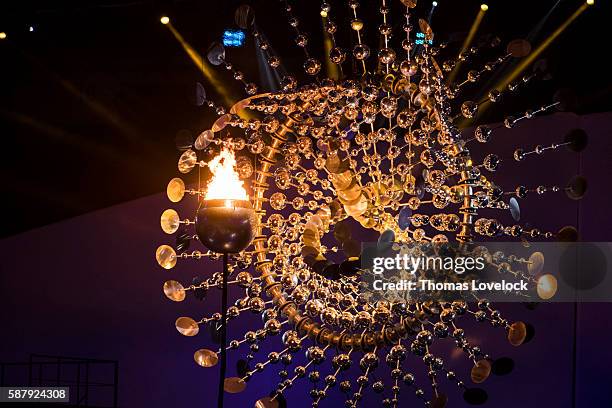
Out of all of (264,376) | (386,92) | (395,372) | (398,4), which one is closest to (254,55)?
(398,4)

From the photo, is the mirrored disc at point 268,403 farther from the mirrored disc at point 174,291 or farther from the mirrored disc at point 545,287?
the mirrored disc at point 545,287

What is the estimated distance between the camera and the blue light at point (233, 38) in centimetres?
512

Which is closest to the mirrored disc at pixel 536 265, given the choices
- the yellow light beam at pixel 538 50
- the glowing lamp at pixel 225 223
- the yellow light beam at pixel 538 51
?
the glowing lamp at pixel 225 223

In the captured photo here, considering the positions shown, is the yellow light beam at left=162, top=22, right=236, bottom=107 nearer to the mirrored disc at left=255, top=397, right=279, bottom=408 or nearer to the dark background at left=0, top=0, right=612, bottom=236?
the dark background at left=0, top=0, right=612, bottom=236

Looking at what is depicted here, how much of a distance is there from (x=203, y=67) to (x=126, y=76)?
0.65 m

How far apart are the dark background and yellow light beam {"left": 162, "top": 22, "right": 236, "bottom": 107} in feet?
0.14

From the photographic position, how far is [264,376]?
5.61m

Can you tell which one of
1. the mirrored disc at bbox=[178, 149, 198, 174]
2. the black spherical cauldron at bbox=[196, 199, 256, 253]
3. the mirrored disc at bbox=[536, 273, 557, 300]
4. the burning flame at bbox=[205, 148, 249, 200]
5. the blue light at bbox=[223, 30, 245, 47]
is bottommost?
the mirrored disc at bbox=[536, 273, 557, 300]

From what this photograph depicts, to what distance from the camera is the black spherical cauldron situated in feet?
7.66

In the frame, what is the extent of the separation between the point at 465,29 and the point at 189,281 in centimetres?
269

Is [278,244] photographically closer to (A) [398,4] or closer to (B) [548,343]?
(A) [398,4]

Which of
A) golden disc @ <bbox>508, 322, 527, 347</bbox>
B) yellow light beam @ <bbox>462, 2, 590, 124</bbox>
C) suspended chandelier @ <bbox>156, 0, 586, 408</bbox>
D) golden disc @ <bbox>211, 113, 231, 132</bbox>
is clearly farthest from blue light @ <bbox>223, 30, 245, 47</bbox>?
golden disc @ <bbox>508, 322, 527, 347</bbox>

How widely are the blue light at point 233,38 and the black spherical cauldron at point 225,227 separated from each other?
293 cm

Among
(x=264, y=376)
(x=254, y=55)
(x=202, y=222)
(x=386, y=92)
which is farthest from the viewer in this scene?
(x=264, y=376)
